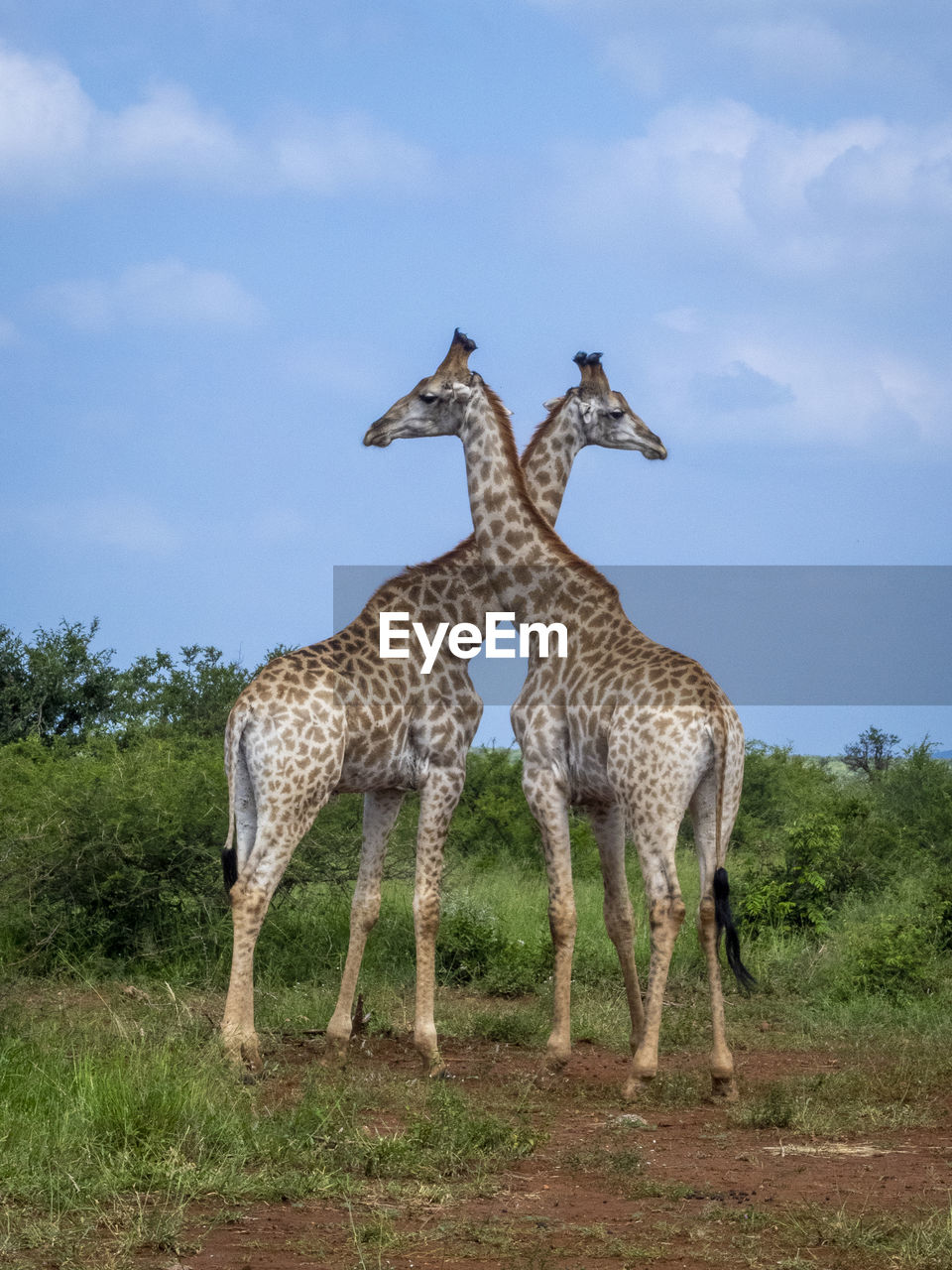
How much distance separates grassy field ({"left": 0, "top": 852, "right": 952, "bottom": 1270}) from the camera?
516 cm

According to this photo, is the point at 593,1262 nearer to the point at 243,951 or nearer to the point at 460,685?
the point at 243,951

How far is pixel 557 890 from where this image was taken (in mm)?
7828

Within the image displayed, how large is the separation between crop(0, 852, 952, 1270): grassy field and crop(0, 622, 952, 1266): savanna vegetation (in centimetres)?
2

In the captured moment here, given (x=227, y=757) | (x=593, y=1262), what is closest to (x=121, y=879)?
(x=227, y=757)

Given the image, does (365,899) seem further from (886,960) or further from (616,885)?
(886,960)

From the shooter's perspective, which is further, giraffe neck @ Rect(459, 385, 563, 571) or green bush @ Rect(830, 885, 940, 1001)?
green bush @ Rect(830, 885, 940, 1001)

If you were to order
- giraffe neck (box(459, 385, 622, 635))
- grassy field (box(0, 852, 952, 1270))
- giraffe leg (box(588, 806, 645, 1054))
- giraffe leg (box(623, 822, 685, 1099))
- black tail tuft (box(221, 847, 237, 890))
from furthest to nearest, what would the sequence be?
giraffe neck (box(459, 385, 622, 635)), giraffe leg (box(588, 806, 645, 1054)), black tail tuft (box(221, 847, 237, 890)), giraffe leg (box(623, 822, 685, 1099)), grassy field (box(0, 852, 952, 1270))

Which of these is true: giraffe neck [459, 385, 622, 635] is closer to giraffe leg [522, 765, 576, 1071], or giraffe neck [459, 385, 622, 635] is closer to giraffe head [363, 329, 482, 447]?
giraffe head [363, 329, 482, 447]

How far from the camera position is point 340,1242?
15.9ft

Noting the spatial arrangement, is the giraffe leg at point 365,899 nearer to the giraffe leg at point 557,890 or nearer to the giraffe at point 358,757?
the giraffe at point 358,757

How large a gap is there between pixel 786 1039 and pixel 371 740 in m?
3.56

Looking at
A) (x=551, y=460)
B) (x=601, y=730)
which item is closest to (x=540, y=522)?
(x=551, y=460)

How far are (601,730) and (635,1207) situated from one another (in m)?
2.93

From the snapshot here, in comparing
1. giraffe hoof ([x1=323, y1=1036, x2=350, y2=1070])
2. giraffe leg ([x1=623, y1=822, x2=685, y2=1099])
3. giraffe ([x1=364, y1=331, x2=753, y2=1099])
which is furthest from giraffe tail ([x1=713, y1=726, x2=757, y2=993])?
giraffe hoof ([x1=323, y1=1036, x2=350, y2=1070])
